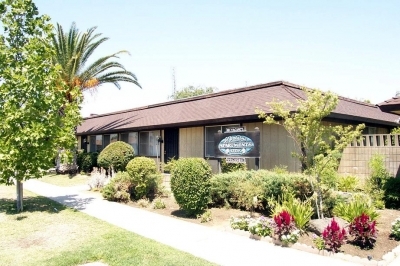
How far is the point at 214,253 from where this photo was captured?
578 cm

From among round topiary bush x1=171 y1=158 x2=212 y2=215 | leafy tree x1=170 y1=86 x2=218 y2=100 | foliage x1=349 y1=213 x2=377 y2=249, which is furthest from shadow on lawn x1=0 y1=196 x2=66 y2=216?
leafy tree x1=170 y1=86 x2=218 y2=100

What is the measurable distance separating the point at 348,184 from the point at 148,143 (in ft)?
38.6

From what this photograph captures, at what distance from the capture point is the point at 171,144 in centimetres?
1736

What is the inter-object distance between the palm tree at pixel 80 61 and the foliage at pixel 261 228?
15563mm

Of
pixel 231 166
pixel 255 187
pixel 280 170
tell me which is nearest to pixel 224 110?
pixel 231 166

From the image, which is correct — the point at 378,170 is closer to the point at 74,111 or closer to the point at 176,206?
the point at 176,206

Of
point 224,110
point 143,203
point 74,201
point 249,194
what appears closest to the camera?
point 249,194

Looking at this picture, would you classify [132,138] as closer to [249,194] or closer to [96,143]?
[96,143]

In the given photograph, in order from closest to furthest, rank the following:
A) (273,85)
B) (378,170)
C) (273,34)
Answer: (378,170) < (273,34) < (273,85)

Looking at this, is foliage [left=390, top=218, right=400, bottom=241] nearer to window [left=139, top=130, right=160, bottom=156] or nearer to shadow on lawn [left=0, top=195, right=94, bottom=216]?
shadow on lawn [left=0, top=195, right=94, bottom=216]

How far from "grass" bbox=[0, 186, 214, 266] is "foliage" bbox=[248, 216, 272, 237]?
181 centimetres

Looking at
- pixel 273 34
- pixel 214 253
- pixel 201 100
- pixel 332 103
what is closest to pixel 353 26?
pixel 273 34

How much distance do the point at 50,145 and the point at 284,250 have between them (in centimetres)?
739

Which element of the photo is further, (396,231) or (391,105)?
(391,105)
